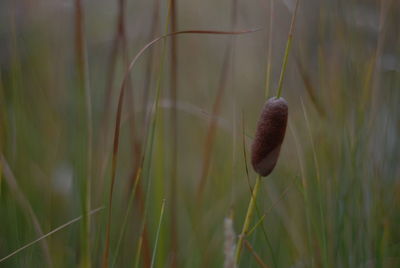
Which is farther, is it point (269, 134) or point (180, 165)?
point (180, 165)

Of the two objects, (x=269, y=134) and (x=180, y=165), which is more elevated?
(x=269, y=134)

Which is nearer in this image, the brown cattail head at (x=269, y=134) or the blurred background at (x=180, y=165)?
the brown cattail head at (x=269, y=134)

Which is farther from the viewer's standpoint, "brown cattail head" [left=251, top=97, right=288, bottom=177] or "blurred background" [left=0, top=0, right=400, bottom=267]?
"blurred background" [left=0, top=0, right=400, bottom=267]

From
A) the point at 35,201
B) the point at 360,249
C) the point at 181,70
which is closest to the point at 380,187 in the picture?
the point at 360,249

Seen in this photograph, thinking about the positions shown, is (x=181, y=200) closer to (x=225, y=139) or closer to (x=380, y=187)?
(x=225, y=139)
